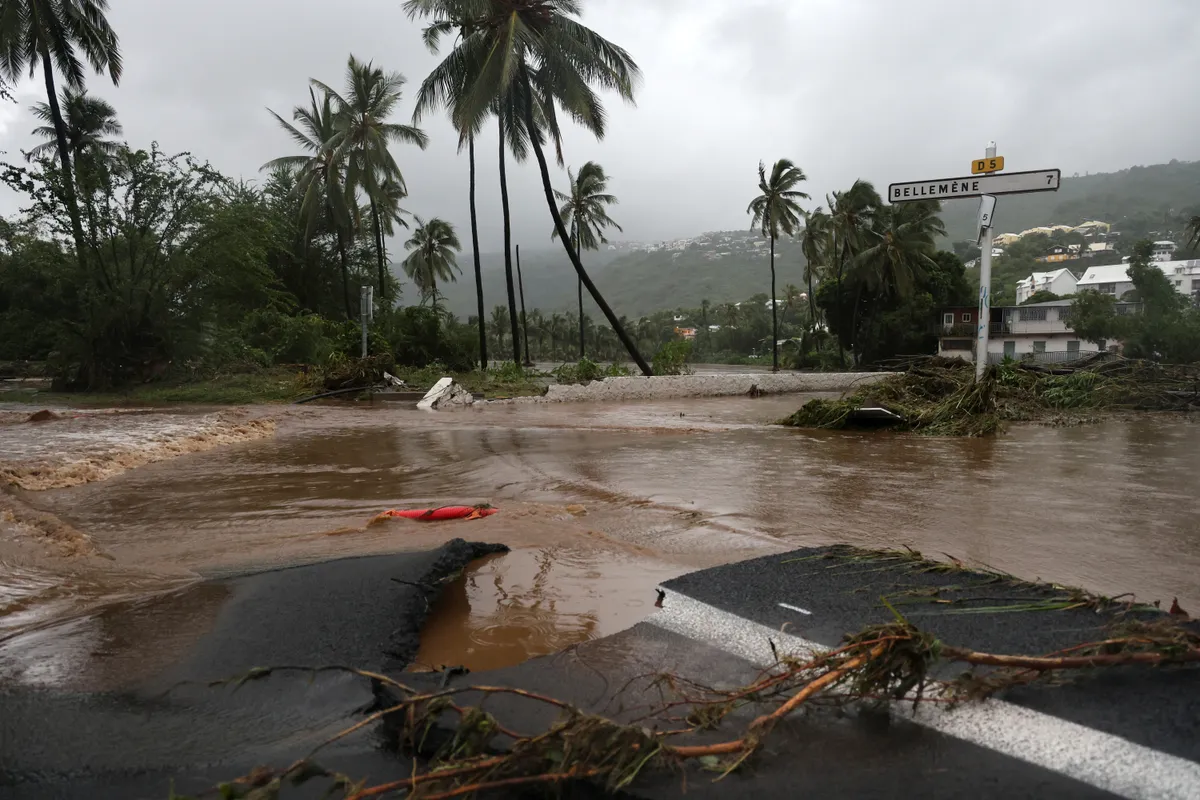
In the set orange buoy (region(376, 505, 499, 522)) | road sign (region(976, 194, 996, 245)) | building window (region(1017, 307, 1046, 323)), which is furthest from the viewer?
building window (region(1017, 307, 1046, 323))

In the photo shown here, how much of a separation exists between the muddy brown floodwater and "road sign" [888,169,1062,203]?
11.2ft

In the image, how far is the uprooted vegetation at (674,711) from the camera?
1725 millimetres

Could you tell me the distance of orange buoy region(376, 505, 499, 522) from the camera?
5.21m

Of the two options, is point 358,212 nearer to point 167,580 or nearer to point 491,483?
point 491,483

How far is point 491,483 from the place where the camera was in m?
7.07

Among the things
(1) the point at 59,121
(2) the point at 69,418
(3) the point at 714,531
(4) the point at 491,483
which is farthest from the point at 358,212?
(3) the point at 714,531

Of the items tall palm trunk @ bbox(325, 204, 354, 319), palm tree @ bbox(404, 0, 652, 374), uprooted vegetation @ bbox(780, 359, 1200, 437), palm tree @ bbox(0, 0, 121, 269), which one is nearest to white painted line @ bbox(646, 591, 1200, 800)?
uprooted vegetation @ bbox(780, 359, 1200, 437)

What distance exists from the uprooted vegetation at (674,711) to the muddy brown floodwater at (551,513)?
782 mm

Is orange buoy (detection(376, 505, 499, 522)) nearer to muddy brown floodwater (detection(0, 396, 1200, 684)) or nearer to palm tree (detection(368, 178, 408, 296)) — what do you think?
muddy brown floodwater (detection(0, 396, 1200, 684))

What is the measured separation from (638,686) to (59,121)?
92.8ft

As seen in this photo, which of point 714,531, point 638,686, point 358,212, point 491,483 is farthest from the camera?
point 358,212

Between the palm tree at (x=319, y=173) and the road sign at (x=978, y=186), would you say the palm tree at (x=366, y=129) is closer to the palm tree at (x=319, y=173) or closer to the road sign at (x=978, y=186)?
the palm tree at (x=319, y=173)

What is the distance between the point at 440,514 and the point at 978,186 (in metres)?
9.08

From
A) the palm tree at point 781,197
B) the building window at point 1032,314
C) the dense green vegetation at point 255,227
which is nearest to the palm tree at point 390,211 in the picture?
the dense green vegetation at point 255,227
